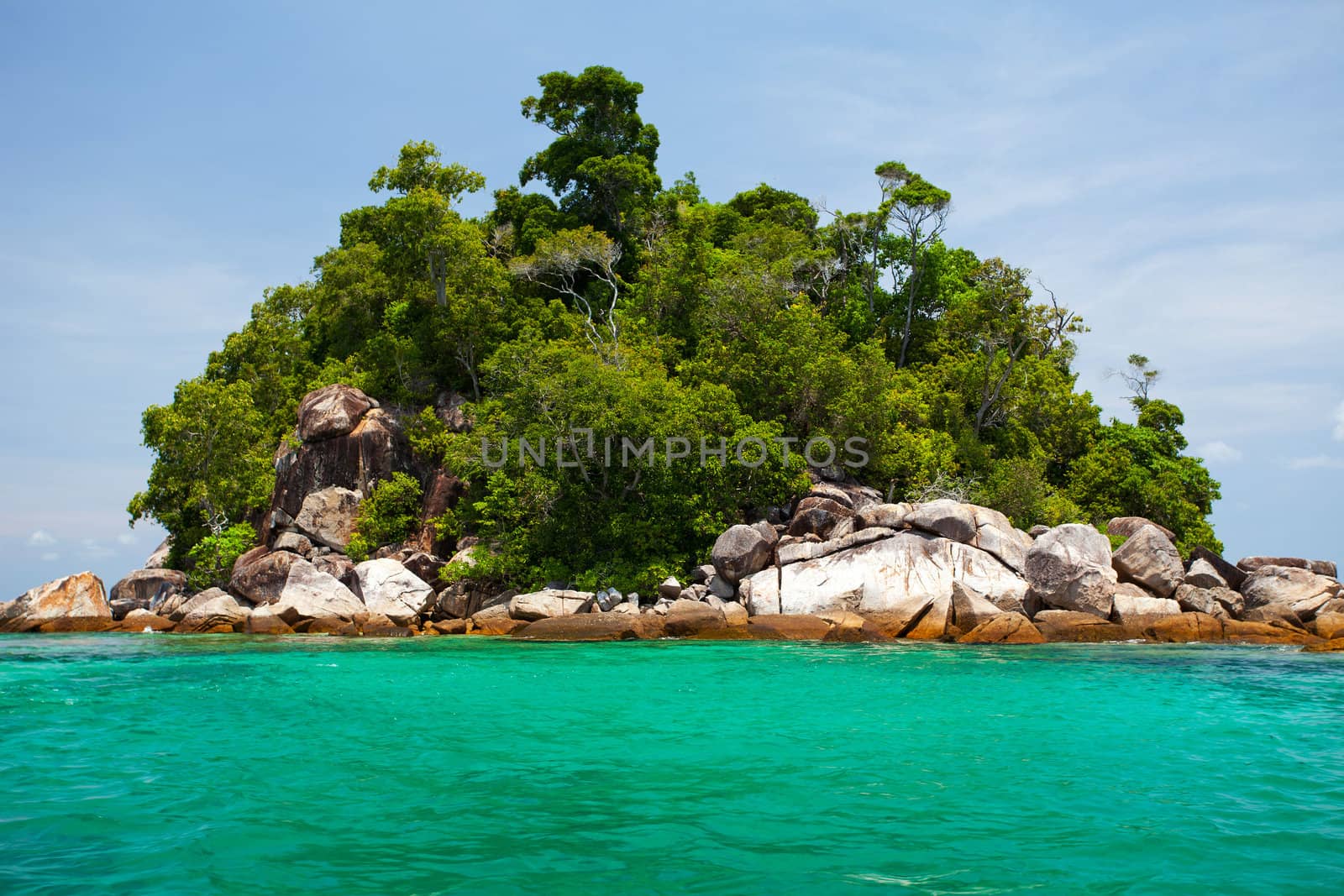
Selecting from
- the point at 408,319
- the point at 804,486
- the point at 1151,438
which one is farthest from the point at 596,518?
the point at 1151,438

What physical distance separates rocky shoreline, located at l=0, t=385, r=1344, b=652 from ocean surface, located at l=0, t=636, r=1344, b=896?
19.0ft

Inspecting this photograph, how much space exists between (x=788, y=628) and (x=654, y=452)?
7903 millimetres

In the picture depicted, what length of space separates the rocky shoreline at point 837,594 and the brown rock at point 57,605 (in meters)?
0.06

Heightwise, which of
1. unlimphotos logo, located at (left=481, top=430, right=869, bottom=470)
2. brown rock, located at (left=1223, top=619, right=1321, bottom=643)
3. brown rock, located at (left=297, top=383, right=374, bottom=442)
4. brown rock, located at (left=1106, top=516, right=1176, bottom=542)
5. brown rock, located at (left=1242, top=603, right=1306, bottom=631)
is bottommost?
brown rock, located at (left=1223, top=619, right=1321, bottom=643)

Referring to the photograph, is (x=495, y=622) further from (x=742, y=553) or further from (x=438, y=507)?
(x=438, y=507)

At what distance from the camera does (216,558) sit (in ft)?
109

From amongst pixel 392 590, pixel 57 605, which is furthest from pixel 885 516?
pixel 57 605

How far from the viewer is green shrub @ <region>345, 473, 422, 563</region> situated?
31.9m

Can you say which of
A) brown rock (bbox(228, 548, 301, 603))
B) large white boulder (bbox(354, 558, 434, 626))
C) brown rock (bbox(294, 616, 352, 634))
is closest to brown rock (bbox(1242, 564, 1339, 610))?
large white boulder (bbox(354, 558, 434, 626))

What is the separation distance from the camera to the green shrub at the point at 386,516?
31.9 metres

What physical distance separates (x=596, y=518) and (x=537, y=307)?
39.5 ft

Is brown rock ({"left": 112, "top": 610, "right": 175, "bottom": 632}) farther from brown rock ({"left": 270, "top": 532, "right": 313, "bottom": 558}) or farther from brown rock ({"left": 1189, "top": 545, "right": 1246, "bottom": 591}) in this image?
brown rock ({"left": 1189, "top": 545, "right": 1246, "bottom": 591})

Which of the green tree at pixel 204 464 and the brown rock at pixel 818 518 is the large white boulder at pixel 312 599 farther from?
the brown rock at pixel 818 518

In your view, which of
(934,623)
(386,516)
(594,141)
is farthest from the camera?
(594,141)
